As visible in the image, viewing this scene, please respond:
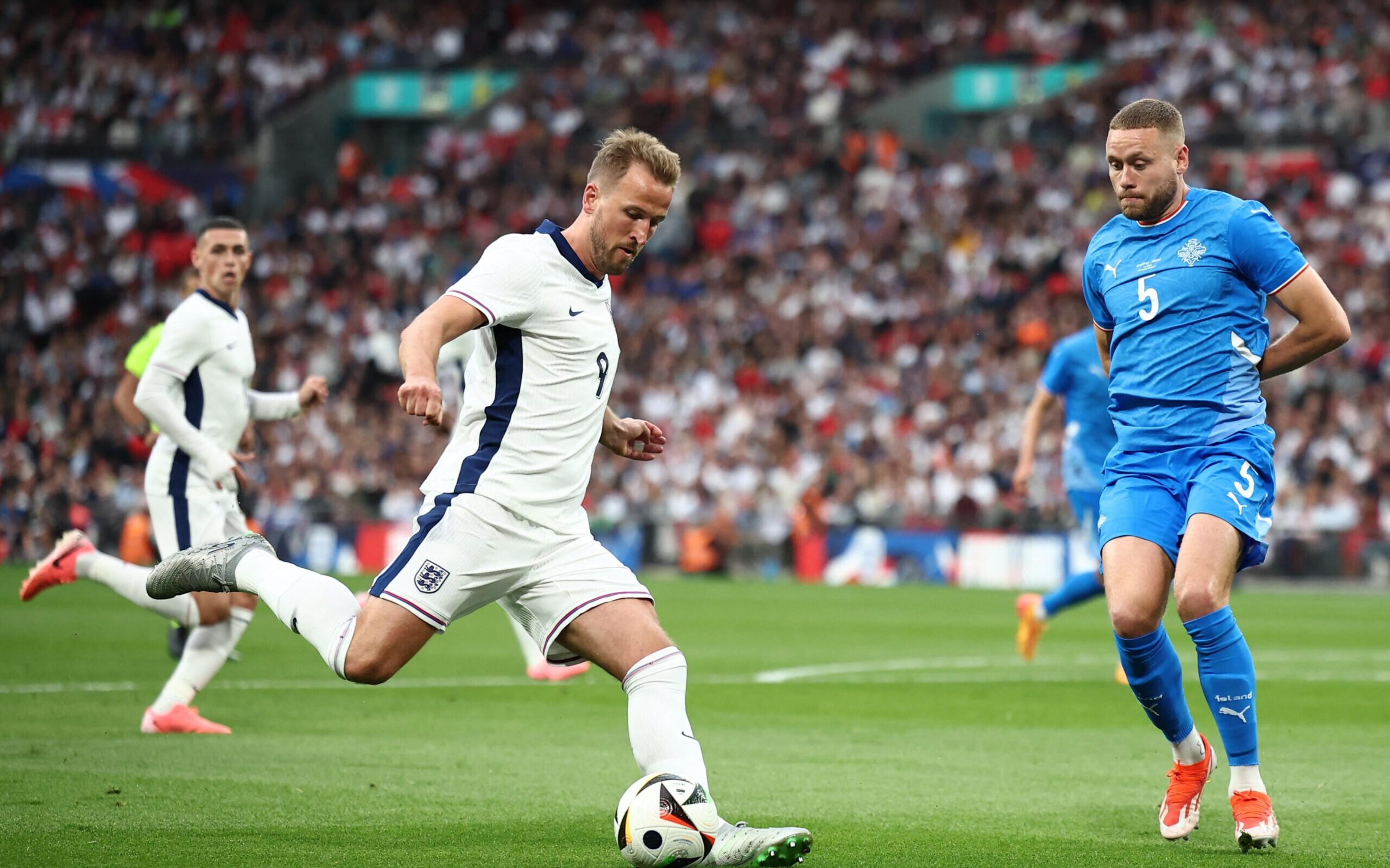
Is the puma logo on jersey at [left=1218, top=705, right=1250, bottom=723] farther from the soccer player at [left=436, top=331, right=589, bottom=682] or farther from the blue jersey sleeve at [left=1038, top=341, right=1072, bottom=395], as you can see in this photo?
the soccer player at [left=436, top=331, right=589, bottom=682]

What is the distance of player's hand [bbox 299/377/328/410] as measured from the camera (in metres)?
9.09

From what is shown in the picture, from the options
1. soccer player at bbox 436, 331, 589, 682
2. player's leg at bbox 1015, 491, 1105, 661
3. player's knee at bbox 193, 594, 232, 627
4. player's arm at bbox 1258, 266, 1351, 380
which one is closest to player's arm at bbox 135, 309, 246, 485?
player's knee at bbox 193, 594, 232, 627

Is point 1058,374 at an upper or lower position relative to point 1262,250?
lower

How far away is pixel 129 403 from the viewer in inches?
437

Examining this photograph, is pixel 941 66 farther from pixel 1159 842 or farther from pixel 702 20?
pixel 1159 842

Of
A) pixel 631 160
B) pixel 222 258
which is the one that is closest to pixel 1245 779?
pixel 631 160

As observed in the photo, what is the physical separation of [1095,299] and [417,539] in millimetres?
2818

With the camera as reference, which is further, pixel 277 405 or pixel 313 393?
pixel 277 405

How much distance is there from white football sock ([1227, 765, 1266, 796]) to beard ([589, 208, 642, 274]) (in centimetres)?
280

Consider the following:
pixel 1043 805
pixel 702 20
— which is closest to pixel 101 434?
pixel 702 20

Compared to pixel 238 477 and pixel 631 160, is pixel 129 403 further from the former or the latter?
pixel 631 160

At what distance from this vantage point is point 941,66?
37156mm

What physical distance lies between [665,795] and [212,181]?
35939 mm

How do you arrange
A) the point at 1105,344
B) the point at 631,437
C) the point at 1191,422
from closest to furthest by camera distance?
the point at 1191,422, the point at 631,437, the point at 1105,344
